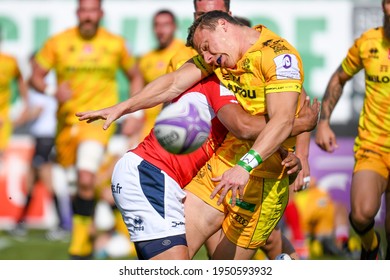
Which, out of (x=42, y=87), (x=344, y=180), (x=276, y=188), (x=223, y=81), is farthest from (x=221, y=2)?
(x=344, y=180)

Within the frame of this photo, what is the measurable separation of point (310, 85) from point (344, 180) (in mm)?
1554

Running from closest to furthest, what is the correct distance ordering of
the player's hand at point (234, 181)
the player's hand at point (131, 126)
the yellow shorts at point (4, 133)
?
the player's hand at point (234, 181) → the player's hand at point (131, 126) → the yellow shorts at point (4, 133)

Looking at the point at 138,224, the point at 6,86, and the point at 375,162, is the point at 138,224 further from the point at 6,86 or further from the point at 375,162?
the point at 6,86

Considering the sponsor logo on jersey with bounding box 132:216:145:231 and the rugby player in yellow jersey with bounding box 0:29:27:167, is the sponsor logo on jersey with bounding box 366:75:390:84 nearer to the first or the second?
the sponsor logo on jersey with bounding box 132:216:145:231

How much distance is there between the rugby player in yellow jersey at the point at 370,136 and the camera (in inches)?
344

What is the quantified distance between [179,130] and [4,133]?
27.9ft

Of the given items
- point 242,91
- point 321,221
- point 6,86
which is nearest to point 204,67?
point 242,91

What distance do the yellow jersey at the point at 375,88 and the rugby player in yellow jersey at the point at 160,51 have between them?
13.7ft

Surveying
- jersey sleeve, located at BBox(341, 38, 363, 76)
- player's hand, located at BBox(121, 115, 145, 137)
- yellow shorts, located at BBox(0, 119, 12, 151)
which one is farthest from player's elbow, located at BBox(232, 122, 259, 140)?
yellow shorts, located at BBox(0, 119, 12, 151)

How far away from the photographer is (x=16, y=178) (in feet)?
50.3

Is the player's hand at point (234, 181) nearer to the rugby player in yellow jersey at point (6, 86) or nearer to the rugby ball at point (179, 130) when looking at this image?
the rugby ball at point (179, 130)

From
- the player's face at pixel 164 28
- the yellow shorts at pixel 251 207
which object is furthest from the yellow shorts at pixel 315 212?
the yellow shorts at pixel 251 207

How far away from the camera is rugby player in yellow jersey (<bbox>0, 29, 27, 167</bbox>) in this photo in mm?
14258
